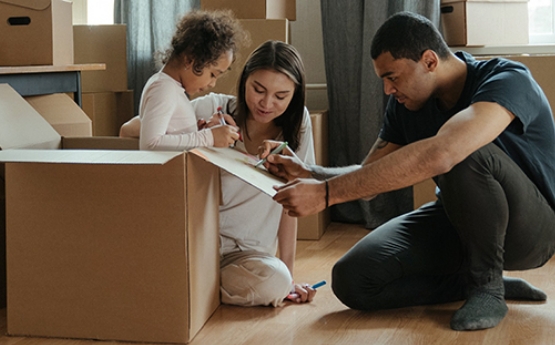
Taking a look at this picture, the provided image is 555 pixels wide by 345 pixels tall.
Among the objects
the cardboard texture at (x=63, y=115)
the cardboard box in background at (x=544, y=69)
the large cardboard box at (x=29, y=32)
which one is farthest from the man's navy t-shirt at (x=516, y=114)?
the large cardboard box at (x=29, y=32)

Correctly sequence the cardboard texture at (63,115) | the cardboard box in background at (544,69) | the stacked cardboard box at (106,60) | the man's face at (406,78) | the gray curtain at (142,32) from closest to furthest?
the man's face at (406,78)
the cardboard texture at (63,115)
the cardboard box in background at (544,69)
the stacked cardboard box at (106,60)
the gray curtain at (142,32)

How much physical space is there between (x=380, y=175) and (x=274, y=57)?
61 centimetres

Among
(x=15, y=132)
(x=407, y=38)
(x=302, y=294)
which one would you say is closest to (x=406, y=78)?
(x=407, y=38)

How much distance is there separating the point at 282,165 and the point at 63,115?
91 cm

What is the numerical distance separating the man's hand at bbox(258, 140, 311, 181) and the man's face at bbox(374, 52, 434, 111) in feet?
0.95

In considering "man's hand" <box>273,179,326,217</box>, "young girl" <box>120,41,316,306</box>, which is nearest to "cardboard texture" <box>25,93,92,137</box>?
"young girl" <box>120,41,316,306</box>

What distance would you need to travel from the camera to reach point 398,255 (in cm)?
182

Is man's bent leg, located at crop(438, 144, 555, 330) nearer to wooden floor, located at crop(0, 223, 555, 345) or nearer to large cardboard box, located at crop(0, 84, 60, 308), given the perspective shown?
wooden floor, located at crop(0, 223, 555, 345)

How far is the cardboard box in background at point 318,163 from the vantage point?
2.79m

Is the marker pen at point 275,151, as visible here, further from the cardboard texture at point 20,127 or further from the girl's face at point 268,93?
the cardboard texture at point 20,127

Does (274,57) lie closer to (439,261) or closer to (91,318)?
(439,261)

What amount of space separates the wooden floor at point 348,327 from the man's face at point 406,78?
0.54 m

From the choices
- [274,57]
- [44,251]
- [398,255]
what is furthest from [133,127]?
[398,255]

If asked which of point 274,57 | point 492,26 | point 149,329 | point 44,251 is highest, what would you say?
point 492,26
